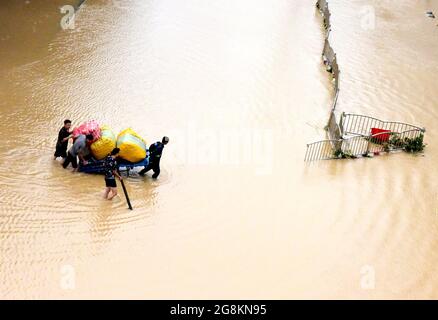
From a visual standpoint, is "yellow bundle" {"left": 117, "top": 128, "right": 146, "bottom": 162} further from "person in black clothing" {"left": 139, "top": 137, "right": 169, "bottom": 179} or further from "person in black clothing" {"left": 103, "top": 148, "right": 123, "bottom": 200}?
"person in black clothing" {"left": 103, "top": 148, "right": 123, "bottom": 200}

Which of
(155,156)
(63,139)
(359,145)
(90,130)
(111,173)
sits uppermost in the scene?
(359,145)

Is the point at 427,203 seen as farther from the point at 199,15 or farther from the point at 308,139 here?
the point at 199,15

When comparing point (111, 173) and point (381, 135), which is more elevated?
point (381, 135)

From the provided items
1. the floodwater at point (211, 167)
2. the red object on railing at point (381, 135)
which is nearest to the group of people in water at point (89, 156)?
the floodwater at point (211, 167)

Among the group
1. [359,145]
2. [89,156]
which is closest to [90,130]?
[89,156]

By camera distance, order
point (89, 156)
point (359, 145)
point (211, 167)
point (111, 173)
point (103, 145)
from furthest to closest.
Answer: point (359, 145) < point (211, 167) < point (89, 156) < point (103, 145) < point (111, 173)

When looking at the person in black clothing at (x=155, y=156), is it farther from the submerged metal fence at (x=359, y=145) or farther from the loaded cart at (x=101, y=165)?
the submerged metal fence at (x=359, y=145)

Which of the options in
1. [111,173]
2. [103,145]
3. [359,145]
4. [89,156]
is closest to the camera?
[111,173]

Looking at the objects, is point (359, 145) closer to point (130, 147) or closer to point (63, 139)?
point (130, 147)

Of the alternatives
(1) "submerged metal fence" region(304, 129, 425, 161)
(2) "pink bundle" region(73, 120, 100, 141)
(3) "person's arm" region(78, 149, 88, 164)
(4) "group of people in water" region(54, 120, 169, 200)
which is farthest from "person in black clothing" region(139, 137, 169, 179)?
(1) "submerged metal fence" region(304, 129, 425, 161)
